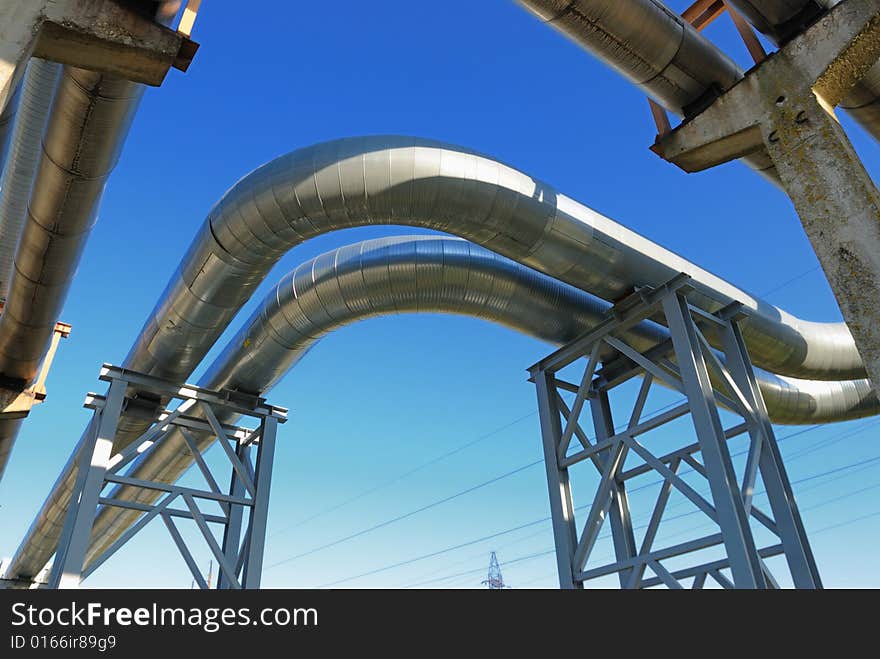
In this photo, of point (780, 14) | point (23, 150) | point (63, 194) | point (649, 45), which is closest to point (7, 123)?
point (23, 150)

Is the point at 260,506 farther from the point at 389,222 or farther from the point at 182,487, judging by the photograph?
the point at 389,222

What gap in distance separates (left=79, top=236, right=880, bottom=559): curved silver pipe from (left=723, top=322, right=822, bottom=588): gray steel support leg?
1325 millimetres

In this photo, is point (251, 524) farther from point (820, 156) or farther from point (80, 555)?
point (820, 156)

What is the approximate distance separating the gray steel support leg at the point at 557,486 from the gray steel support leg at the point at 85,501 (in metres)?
5.82

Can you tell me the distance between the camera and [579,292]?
926 cm

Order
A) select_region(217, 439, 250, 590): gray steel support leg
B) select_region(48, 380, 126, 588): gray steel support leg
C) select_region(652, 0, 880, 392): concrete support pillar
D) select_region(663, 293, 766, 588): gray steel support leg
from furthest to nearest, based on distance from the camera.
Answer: select_region(217, 439, 250, 590): gray steel support leg → select_region(48, 380, 126, 588): gray steel support leg → select_region(663, 293, 766, 588): gray steel support leg → select_region(652, 0, 880, 392): concrete support pillar

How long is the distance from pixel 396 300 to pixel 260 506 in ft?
12.5

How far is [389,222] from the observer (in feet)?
23.5

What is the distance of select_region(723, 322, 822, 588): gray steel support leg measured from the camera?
670 centimetres

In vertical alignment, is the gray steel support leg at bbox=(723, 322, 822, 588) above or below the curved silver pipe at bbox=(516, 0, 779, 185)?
below

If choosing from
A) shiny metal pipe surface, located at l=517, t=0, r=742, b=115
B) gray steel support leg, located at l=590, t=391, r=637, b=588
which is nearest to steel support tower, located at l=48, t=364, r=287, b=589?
gray steel support leg, located at l=590, t=391, r=637, b=588

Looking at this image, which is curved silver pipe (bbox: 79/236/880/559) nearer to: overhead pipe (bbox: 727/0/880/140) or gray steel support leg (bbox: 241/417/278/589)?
gray steel support leg (bbox: 241/417/278/589)

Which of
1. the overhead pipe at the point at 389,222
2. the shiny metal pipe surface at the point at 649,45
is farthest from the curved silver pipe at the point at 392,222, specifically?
the shiny metal pipe surface at the point at 649,45
